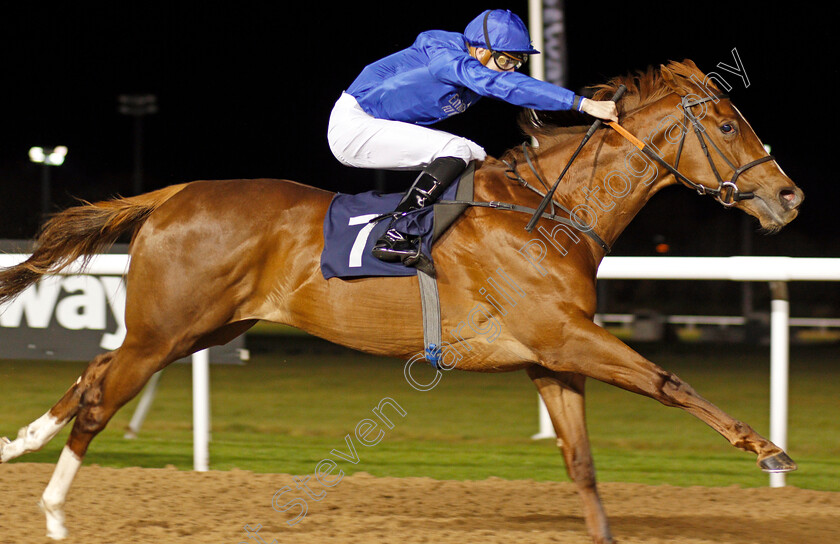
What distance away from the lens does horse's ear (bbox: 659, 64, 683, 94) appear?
346cm

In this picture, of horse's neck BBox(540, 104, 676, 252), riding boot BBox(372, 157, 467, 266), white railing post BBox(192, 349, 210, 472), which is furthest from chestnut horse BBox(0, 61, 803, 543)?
white railing post BBox(192, 349, 210, 472)

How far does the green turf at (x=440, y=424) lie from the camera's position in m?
5.00

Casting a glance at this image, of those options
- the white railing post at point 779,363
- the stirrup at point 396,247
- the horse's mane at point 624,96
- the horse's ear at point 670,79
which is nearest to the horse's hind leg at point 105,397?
the stirrup at point 396,247

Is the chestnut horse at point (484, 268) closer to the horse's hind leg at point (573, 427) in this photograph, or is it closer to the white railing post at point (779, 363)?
the horse's hind leg at point (573, 427)

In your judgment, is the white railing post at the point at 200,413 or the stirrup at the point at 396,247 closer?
the stirrup at the point at 396,247

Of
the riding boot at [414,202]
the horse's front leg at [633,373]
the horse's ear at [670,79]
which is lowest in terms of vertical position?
the horse's front leg at [633,373]

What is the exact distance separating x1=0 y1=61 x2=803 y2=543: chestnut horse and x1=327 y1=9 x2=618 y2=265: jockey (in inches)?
6.2

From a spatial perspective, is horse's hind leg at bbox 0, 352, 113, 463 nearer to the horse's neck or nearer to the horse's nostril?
the horse's neck

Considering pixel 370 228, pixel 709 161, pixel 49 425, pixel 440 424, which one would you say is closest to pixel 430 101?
pixel 370 228

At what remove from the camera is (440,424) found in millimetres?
6551

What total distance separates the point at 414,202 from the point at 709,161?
1.08 metres

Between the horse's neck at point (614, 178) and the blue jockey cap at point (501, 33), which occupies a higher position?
the blue jockey cap at point (501, 33)

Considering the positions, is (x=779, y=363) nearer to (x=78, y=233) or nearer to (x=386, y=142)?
(x=386, y=142)

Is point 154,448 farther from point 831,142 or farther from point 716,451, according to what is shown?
point 831,142
